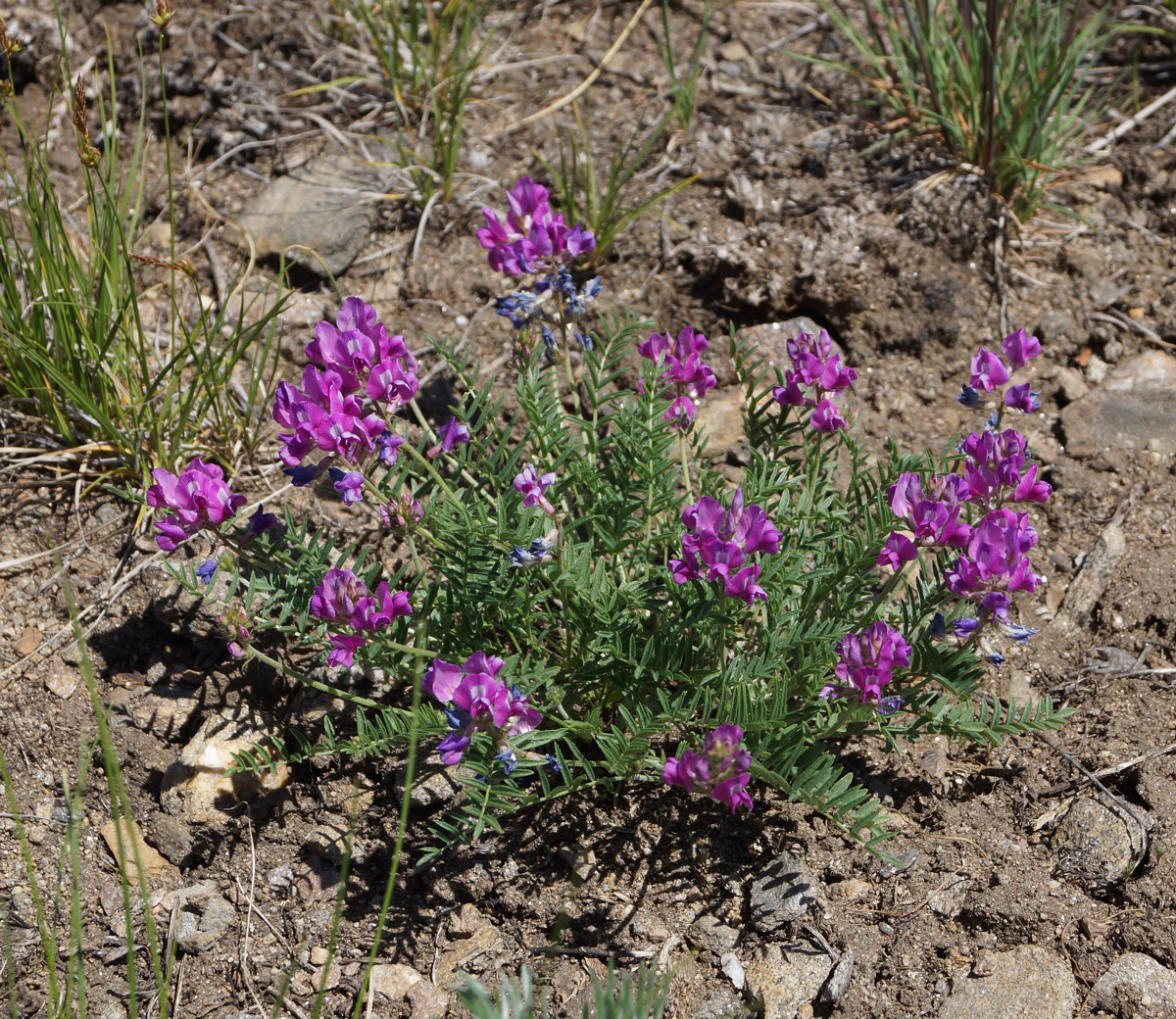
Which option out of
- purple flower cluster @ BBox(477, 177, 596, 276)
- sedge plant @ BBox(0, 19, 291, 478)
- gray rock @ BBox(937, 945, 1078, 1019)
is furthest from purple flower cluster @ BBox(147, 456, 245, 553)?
gray rock @ BBox(937, 945, 1078, 1019)

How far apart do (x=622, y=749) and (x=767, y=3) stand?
4.04 meters

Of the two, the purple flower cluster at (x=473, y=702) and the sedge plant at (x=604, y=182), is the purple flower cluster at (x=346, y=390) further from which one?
the sedge plant at (x=604, y=182)

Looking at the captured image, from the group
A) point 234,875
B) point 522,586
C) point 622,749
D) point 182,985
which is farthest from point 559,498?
point 182,985

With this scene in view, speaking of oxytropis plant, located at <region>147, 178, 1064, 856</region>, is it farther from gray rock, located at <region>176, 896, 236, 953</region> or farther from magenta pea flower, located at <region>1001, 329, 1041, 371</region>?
gray rock, located at <region>176, 896, 236, 953</region>

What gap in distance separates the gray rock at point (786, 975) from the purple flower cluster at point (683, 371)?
→ 135cm

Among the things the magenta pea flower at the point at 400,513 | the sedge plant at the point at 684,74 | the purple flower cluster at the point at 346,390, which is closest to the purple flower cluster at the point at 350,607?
the magenta pea flower at the point at 400,513

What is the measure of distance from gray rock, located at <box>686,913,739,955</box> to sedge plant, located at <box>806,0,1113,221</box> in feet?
9.91

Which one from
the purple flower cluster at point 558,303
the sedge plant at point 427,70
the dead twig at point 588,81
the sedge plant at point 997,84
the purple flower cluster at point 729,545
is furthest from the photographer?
the dead twig at point 588,81

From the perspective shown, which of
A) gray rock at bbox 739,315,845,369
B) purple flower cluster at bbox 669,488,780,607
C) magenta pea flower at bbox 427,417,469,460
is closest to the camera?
purple flower cluster at bbox 669,488,780,607

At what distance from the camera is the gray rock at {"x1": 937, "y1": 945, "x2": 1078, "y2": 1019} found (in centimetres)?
241

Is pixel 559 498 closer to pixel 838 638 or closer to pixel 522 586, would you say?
pixel 522 586

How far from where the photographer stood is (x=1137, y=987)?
2402 mm

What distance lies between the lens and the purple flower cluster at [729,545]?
84.7 inches

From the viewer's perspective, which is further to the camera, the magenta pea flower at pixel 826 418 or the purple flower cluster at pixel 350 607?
the magenta pea flower at pixel 826 418
